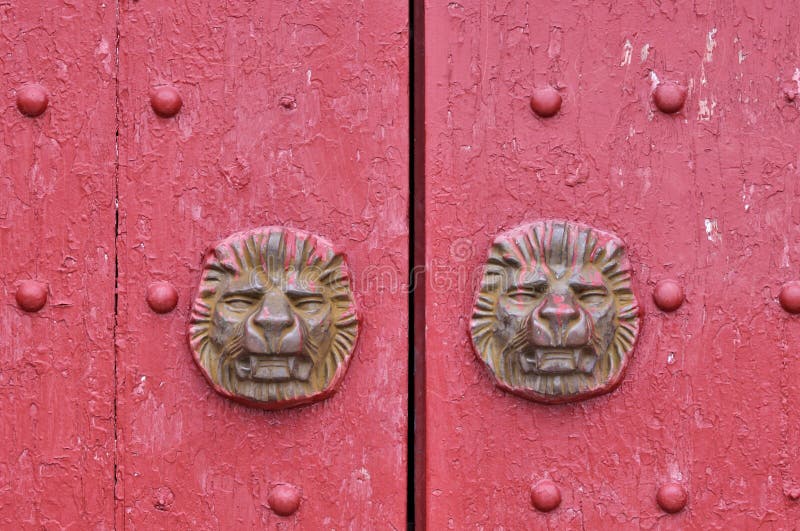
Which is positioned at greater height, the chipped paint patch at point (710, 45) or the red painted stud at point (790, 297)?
the chipped paint patch at point (710, 45)

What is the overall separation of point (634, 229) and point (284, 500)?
0.38m

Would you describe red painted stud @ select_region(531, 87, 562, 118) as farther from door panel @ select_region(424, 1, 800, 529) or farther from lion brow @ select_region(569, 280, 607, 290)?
lion brow @ select_region(569, 280, 607, 290)

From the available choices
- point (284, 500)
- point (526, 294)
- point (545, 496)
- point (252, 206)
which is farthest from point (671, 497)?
point (252, 206)

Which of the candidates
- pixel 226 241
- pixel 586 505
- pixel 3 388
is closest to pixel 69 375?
pixel 3 388

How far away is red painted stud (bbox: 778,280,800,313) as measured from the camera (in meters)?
0.75

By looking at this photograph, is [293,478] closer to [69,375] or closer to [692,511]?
[69,375]

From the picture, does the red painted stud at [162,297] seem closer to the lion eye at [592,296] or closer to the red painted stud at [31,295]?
the red painted stud at [31,295]

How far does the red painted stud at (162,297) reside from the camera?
2.46 ft

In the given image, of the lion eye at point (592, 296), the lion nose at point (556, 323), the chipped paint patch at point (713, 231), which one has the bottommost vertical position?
the lion nose at point (556, 323)

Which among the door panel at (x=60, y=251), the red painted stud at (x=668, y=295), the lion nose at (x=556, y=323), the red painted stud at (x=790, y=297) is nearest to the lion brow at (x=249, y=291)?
the door panel at (x=60, y=251)

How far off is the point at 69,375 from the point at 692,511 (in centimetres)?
55

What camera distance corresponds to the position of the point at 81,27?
2.49 feet

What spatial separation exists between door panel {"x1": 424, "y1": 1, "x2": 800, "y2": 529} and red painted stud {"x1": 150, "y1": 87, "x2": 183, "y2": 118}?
0.22 m

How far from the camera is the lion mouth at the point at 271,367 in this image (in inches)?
28.2
